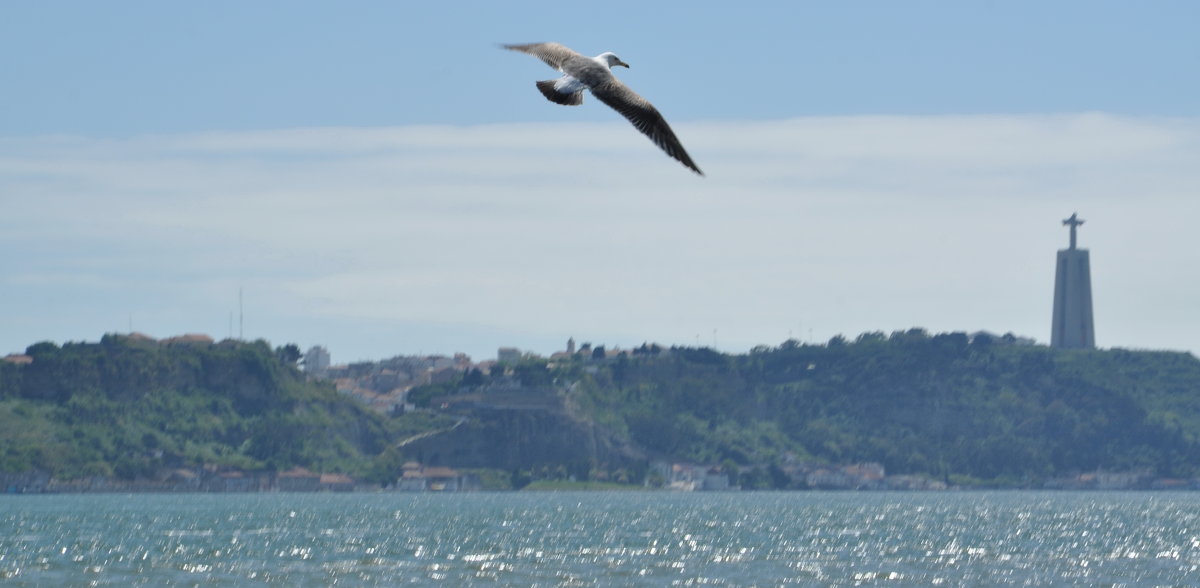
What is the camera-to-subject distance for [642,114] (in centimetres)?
2916

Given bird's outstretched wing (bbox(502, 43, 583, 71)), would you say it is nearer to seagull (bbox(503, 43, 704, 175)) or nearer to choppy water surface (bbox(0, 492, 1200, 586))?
seagull (bbox(503, 43, 704, 175))

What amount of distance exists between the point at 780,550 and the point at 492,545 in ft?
52.8

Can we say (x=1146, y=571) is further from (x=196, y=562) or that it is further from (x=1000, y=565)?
(x=196, y=562)

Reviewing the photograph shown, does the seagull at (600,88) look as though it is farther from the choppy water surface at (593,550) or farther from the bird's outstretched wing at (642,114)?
the choppy water surface at (593,550)

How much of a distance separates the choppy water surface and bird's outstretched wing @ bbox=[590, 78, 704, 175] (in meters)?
51.5

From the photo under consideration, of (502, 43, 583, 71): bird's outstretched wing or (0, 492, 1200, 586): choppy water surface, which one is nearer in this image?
(502, 43, 583, 71): bird's outstretched wing

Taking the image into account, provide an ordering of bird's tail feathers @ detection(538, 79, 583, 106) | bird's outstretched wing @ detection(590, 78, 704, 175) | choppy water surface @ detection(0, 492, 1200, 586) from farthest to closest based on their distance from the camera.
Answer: choppy water surface @ detection(0, 492, 1200, 586) < bird's tail feathers @ detection(538, 79, 583, 106) < bird's outstretched wing @ detection(590, 78, 704, 175)

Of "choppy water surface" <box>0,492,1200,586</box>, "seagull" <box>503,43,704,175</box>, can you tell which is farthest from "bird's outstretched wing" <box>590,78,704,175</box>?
"choppy water surface" <box>0,492,1200,586</box>

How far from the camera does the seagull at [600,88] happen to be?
2853 cm

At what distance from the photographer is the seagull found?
2853 cm

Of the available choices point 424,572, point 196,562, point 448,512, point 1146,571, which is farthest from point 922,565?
point 448,512

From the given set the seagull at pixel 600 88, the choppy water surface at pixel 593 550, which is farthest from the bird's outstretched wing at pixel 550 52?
the choppy water surface at pixel 593 550

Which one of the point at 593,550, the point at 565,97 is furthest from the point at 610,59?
the point at 593,550

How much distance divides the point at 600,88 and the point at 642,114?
1446mm
